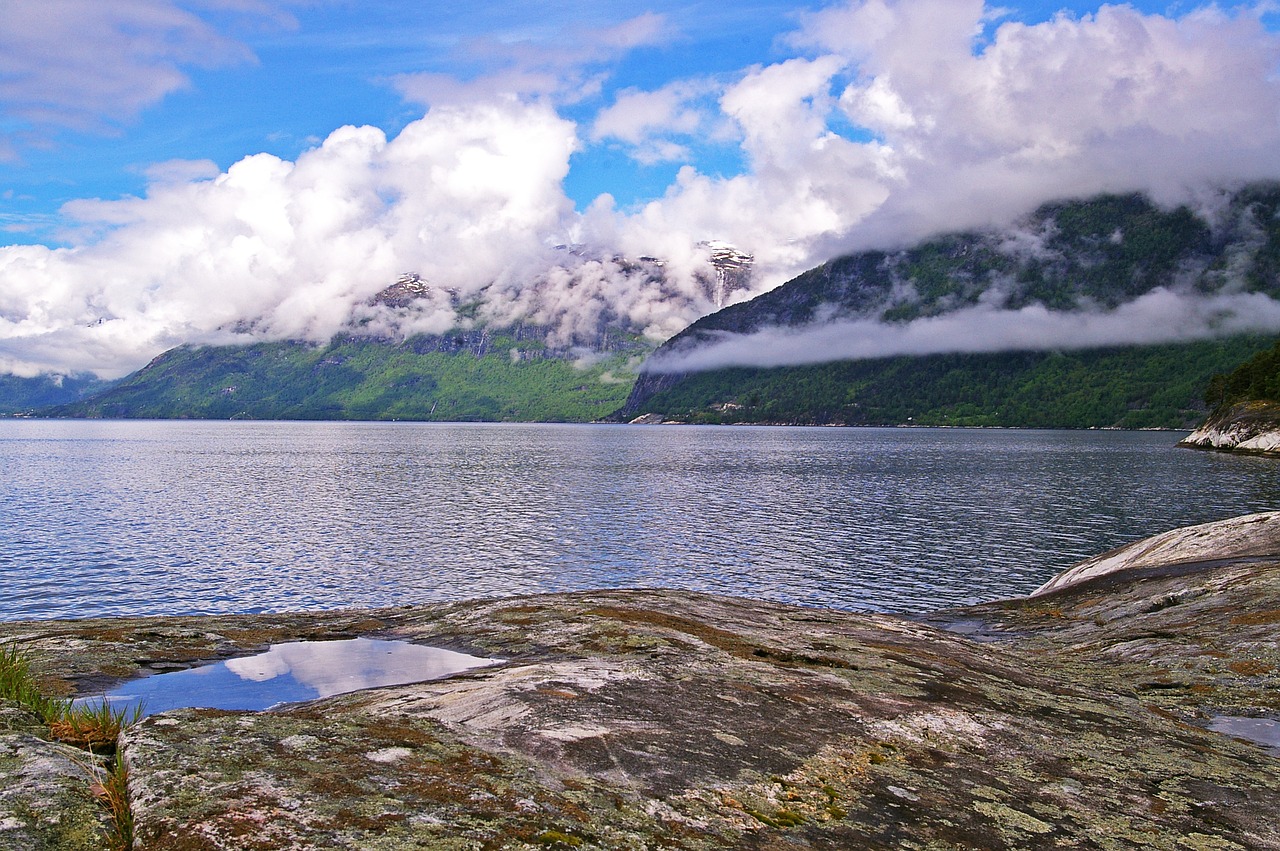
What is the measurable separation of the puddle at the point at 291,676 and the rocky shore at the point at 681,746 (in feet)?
2.76

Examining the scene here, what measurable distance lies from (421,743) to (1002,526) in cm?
7756

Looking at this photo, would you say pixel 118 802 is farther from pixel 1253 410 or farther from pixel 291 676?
pixel 1253 410

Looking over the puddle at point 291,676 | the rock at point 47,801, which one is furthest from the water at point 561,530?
the rock at point 47,801

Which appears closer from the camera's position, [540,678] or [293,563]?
[540,678]

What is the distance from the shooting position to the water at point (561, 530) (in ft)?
166

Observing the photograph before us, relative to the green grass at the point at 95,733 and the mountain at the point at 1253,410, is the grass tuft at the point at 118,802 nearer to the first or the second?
the green grass at the point at 95,733

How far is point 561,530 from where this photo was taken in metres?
75.9

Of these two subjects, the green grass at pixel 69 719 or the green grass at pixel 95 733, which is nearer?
the green grass at pixel 95 733

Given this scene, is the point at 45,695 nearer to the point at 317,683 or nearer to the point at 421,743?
the point at 317,683

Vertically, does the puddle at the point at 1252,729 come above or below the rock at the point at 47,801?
below

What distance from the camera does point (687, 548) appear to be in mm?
66938

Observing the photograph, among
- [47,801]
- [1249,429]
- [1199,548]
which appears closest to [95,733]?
[47,801]

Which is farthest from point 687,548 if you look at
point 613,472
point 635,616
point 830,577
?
point 613,472

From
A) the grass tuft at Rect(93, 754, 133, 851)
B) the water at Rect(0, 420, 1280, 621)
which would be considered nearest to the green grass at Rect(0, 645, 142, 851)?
the grass tuft at Rect(93, 754, 133, 851)
